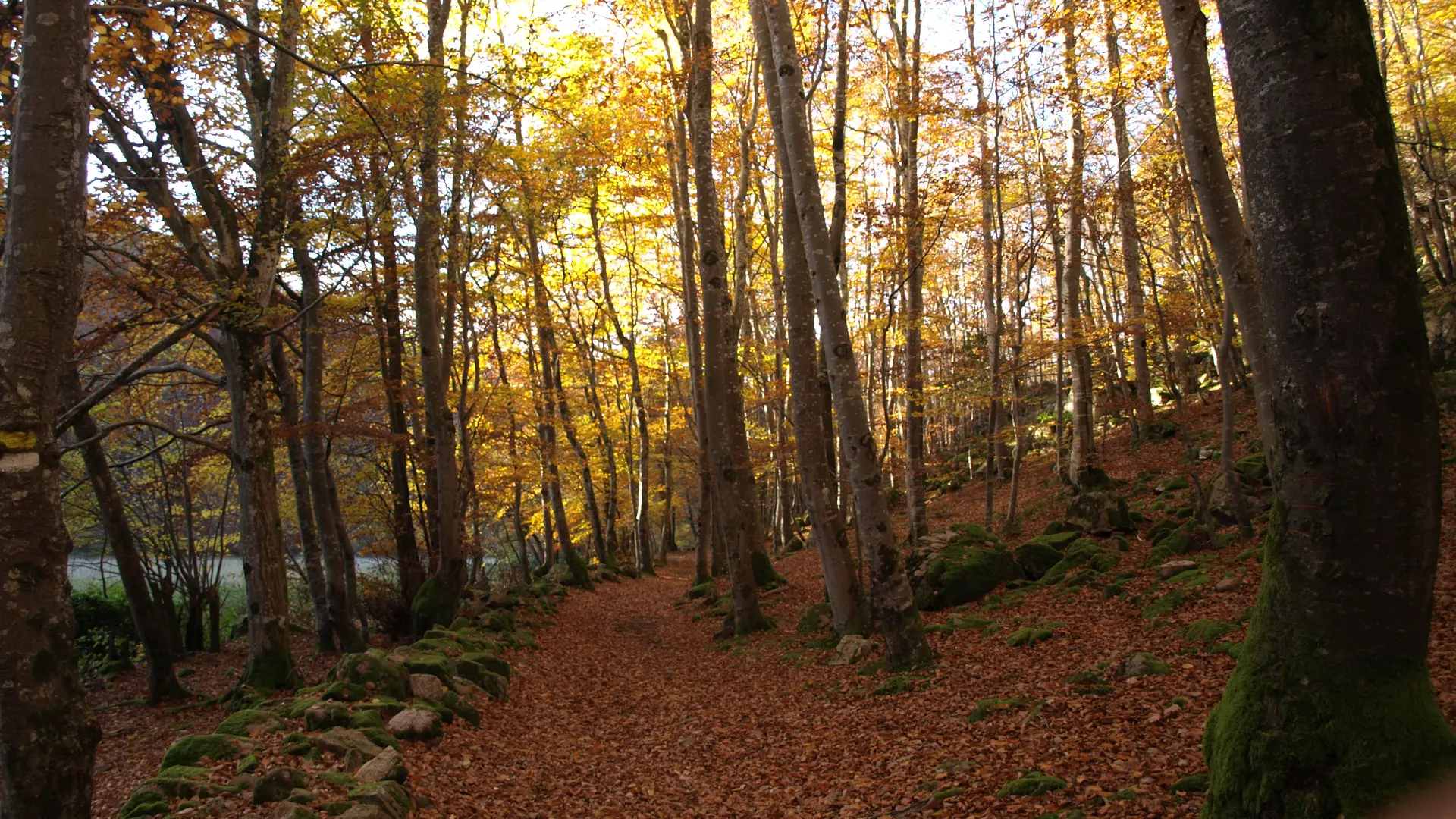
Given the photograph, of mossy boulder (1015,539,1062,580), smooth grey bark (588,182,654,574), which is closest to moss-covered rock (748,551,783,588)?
mossy boulder (1015,539,1062,580)

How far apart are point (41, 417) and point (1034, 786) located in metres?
5.11

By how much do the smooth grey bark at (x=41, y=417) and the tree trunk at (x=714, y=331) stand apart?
751 cm

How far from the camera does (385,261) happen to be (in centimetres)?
1298

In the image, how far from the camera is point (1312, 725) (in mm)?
2475

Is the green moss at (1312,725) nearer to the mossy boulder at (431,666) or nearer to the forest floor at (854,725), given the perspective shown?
the forest floor at (854,725)

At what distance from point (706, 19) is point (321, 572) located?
32.8 ft

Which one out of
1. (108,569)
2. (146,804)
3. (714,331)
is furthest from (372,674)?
(108,569)

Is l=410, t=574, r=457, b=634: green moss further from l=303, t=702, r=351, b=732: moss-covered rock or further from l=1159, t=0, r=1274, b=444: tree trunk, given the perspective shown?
l=1159, t=0, r=1274, b=444: tree trunk

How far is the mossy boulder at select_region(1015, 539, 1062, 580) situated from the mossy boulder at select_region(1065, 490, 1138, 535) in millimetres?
989

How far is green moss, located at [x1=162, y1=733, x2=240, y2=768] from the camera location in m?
5.06

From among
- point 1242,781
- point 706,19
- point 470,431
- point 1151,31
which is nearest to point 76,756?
point 1242,781

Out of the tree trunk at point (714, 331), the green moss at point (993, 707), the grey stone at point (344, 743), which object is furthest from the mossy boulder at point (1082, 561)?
the grey stone at point (344, 743)

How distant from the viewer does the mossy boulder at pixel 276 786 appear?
14.5ft

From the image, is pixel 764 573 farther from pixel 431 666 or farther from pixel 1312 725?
pixel 1312 725
